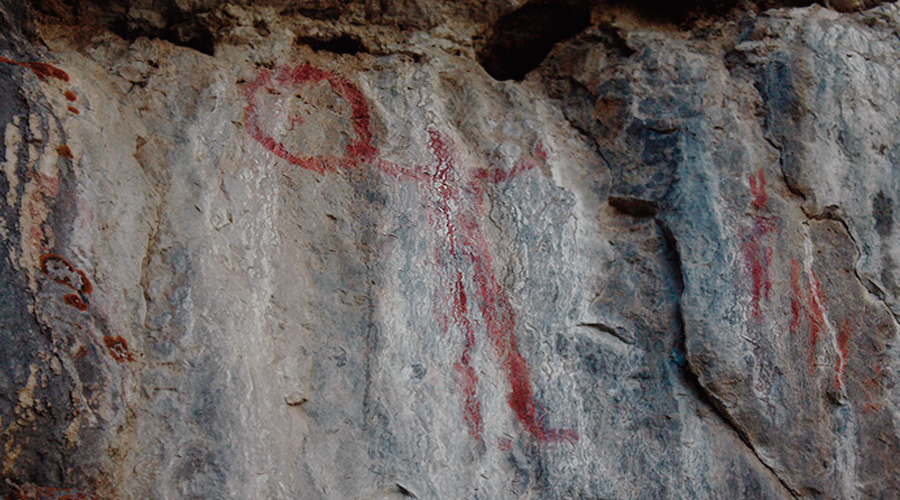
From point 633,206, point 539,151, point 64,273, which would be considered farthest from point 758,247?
point 64,273

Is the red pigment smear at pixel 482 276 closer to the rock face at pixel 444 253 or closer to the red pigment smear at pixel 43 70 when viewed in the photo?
the rock face at pixel 444 253

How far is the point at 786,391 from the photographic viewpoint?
2242mm

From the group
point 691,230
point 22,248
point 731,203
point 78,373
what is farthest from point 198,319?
point 731,203

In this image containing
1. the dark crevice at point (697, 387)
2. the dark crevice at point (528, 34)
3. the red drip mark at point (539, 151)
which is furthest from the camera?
the dark crevice at point (528, 34)

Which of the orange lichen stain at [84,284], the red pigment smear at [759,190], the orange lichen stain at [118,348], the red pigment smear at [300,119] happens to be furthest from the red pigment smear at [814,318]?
the orange lichen stain at [84,284]

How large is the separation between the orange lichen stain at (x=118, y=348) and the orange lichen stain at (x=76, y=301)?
0.34ft

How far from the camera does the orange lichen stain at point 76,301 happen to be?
6.18 feet

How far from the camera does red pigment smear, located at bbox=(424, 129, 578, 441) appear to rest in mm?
2227

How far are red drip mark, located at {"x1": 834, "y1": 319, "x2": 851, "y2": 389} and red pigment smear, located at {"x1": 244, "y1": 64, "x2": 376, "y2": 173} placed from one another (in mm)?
1730

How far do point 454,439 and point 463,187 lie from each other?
88 centimetres

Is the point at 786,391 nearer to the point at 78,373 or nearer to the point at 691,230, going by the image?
the point at 691,230

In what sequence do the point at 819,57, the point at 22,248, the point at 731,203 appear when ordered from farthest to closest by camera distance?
1. the point at 819,57
2. the point at 731,203
3. the point at 22,248

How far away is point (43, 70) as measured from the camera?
6.85 ft

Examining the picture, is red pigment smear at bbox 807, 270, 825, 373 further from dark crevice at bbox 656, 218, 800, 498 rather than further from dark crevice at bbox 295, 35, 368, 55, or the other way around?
dark crevice at bbox 295, 35, 368, 55
